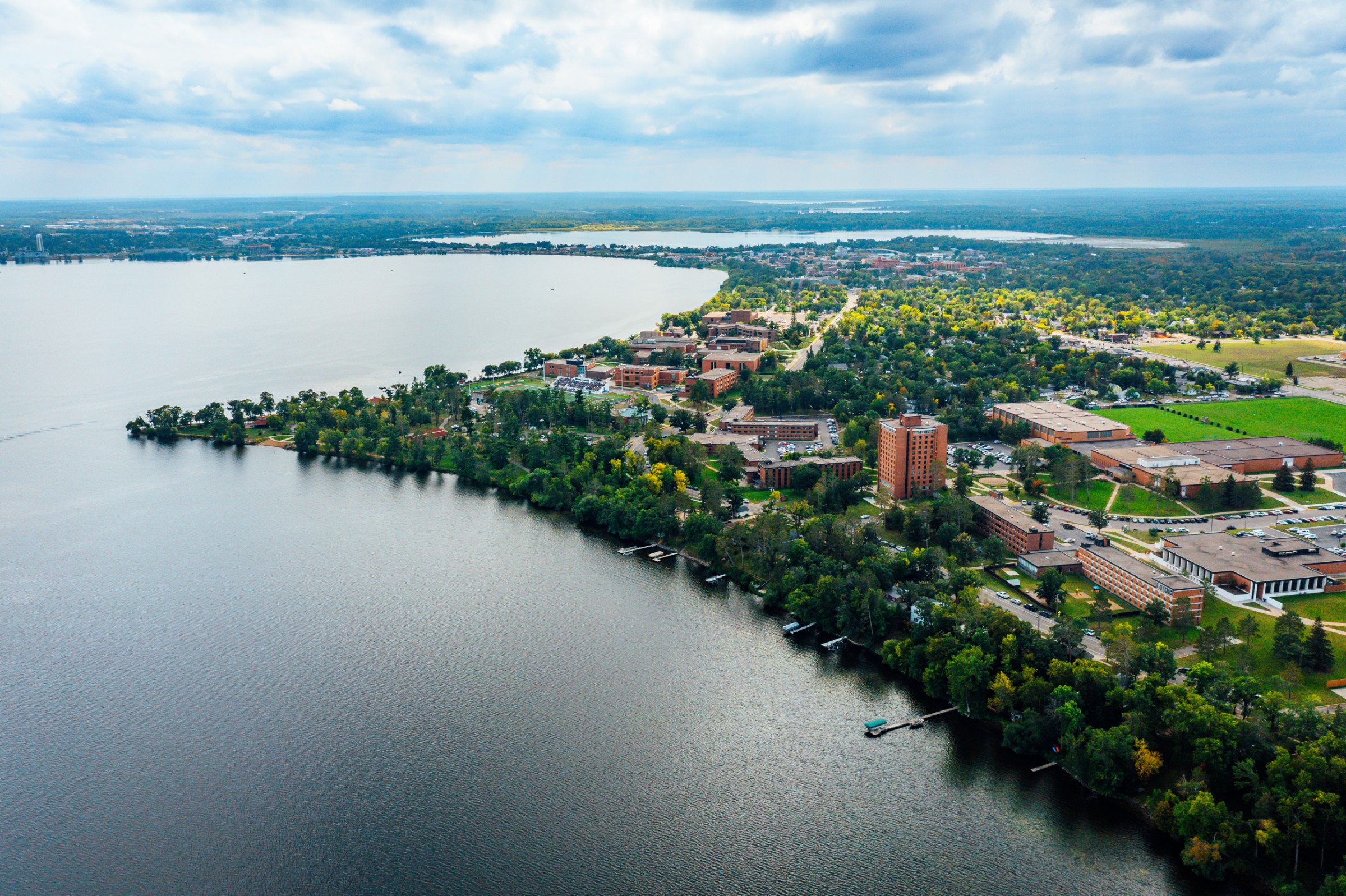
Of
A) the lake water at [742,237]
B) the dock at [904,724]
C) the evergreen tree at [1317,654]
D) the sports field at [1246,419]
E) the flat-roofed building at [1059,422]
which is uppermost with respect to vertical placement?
the lake water at [742,237]

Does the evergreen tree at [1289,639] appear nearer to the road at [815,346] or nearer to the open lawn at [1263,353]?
the road at [815,346]

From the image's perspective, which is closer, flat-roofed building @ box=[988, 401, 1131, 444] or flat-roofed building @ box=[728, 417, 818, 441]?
flat-roofed building @ box=[988, 401, 1131, 444]

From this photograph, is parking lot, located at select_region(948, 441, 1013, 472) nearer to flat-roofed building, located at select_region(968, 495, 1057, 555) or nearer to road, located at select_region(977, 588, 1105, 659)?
flat-roofed building, located at select_region(968, 495, 1057, 555)

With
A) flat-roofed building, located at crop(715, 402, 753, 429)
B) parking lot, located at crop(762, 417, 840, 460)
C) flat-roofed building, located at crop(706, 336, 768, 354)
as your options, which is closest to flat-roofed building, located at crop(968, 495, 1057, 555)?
parking lot, located at crop(762, 417, 840, 460)

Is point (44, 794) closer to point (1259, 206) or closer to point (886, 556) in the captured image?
point (886, 556)

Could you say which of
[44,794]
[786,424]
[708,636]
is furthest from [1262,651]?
[44,794]

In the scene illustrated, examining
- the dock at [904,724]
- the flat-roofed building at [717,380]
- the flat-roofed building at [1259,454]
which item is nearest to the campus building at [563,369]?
the flat-roofed building at [717,380]
